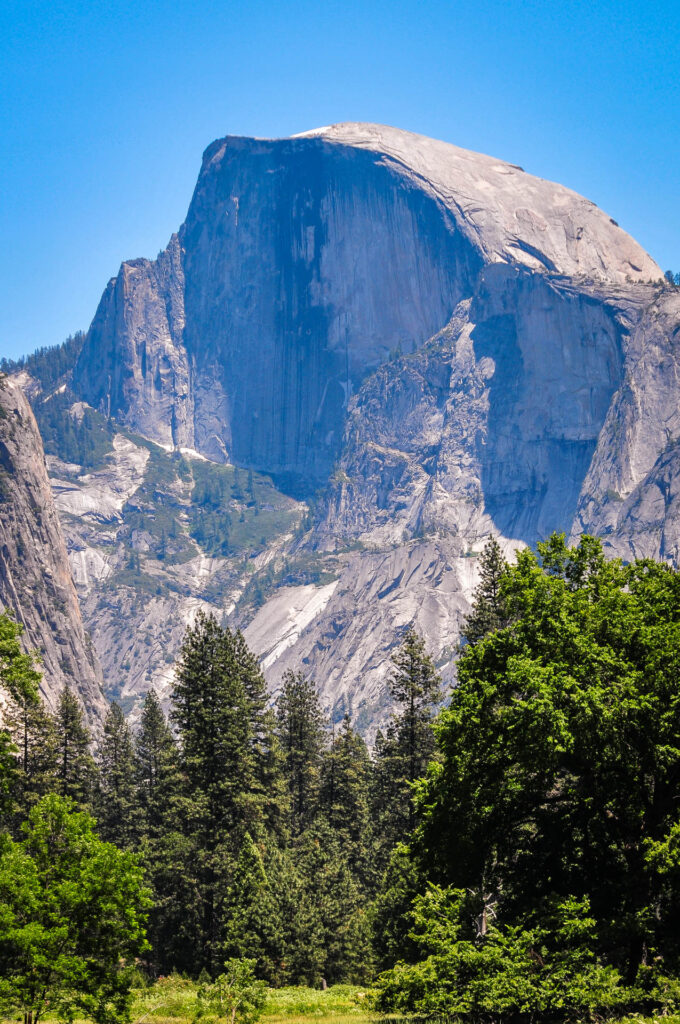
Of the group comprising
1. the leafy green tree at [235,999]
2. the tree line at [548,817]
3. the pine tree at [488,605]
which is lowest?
the leafy green tree at [235,999]

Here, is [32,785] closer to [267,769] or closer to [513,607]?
[267,769]

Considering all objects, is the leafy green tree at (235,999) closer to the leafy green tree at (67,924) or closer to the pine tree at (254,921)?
the leafy green tree at (67,924)

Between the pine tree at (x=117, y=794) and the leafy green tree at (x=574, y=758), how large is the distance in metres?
→ 45.6

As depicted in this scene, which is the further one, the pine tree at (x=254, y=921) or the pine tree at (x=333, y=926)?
the pine tree at (x=333, y=926)

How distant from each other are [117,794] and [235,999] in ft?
157

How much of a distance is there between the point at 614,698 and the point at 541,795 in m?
3.82

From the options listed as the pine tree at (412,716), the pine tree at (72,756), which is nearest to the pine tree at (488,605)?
the pine tree at (412,716)

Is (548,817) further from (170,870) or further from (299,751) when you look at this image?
(299,751)

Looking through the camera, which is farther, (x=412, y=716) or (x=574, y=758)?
(x=412, y=716)

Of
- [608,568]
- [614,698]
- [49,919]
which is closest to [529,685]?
[614,698]

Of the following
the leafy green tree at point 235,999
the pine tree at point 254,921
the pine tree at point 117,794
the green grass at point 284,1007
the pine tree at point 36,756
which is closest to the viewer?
the leafy green tree at point 235,999

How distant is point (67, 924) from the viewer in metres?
25.2

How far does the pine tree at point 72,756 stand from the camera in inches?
2621

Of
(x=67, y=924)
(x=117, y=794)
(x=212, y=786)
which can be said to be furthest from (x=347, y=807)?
(x=67, y=924)
